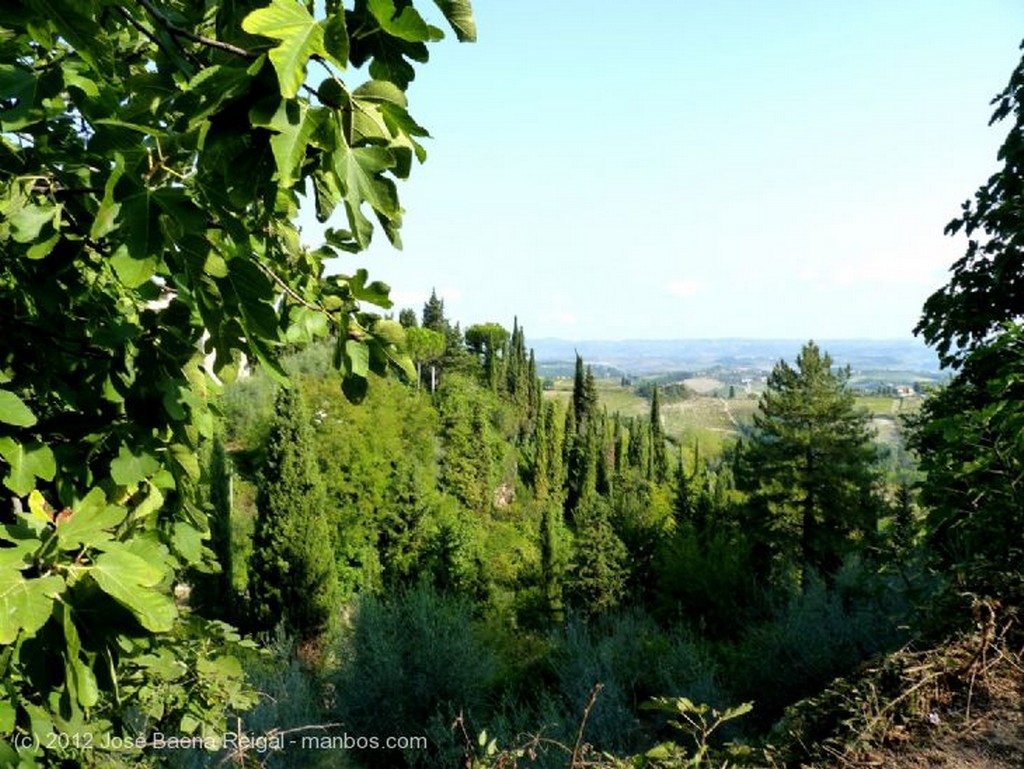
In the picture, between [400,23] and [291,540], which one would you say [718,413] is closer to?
[291,540]

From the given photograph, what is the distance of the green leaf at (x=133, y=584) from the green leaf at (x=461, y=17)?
114cm

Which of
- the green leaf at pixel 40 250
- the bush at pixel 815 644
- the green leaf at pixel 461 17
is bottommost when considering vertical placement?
the bush at pixel 815 644

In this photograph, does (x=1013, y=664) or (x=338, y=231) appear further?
(x=1013, y=664)

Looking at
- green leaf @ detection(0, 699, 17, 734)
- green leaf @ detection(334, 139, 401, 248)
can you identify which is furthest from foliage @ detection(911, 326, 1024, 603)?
green leaf @ detection(0, 699, 17, 734)

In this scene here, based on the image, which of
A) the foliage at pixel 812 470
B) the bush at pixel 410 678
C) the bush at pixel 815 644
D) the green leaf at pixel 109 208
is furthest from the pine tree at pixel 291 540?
the green leaf at pixel 109 208

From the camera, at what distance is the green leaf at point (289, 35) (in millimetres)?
906

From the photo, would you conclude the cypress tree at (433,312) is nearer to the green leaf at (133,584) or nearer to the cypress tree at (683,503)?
the cypress tree at (683,503)

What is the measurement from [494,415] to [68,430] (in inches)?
2040

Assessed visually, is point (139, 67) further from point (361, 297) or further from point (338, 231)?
point (361, 297)

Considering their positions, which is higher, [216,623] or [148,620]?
[148,620]

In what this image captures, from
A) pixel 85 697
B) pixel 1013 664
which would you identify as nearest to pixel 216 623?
pixel 85 697

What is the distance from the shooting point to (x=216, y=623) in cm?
335

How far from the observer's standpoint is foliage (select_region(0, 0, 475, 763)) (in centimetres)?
106

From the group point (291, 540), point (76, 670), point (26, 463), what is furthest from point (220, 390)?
point (291, 540)
